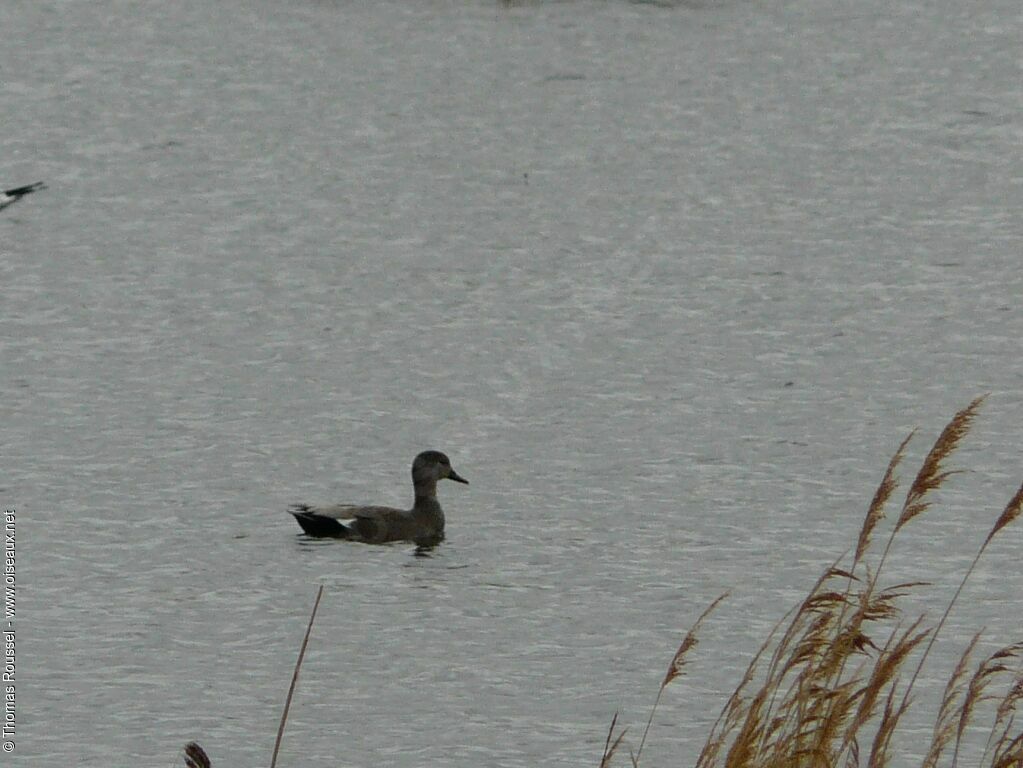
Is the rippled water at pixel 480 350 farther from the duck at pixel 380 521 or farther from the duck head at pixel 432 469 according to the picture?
the duck head at pixel 432 469

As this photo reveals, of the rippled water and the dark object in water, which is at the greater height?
the dark object in water

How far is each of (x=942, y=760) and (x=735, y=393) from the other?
8.02 meters

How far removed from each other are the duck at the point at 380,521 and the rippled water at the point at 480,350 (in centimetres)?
12

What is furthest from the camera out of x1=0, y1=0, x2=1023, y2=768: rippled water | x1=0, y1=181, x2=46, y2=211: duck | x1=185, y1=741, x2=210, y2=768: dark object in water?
x1=0, y1=181, x2=46, y2=211: duck

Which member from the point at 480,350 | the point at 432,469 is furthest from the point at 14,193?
the point at 432,469

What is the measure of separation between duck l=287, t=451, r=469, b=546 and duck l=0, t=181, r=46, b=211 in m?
11.9

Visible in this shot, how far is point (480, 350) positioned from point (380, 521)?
5140 mm

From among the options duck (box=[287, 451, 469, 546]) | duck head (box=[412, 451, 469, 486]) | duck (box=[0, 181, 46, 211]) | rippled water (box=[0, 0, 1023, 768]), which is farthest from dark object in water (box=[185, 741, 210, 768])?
duck (box=[0, 181, 46, 211])

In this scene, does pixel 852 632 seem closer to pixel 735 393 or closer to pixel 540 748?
pixel 540 748

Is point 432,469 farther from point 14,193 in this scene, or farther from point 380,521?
point 14,193

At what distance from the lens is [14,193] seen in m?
25.8

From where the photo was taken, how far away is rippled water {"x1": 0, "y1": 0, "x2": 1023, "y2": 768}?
1138 centimetres

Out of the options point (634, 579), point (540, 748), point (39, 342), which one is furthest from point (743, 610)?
point (39, 342)

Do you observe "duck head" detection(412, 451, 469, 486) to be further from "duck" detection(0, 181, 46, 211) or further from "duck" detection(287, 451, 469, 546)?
"duck" detection(0, 181, 46, 211)
